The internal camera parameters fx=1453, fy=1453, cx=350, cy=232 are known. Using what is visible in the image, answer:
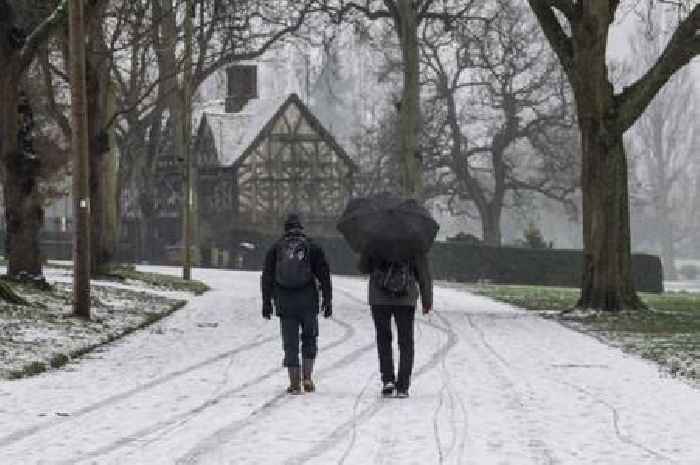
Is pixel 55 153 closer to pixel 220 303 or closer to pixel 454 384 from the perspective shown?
pixel 220 303

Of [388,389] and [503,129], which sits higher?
[503,129]

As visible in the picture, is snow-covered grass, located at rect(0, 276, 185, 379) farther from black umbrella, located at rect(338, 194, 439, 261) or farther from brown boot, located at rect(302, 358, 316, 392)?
black umbrella, located at rect(338, 194, 439, 261)

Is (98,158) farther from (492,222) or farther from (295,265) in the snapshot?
(492,222)

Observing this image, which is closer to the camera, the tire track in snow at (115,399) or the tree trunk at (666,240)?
the tire track in snow at (115,399)

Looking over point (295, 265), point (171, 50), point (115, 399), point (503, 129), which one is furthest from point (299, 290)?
point (503, 129)

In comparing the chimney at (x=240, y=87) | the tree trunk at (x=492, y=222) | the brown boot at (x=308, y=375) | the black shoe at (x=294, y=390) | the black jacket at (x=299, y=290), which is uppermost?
the chimney at (x=240, y=87)

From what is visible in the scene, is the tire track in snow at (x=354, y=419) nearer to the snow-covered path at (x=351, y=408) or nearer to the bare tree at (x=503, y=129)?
the snow-covered path at (x=351, y=408)

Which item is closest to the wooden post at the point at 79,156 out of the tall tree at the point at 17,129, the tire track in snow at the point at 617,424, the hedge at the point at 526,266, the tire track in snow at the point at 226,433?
the tall tree at the point at 17,129

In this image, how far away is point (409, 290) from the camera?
12648 millimetres

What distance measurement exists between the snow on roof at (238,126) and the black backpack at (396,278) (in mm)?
59868

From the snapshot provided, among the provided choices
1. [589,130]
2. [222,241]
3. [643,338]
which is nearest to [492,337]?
[643,338]

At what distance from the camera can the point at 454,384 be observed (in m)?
13.8

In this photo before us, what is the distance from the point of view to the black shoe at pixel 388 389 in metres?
12.7

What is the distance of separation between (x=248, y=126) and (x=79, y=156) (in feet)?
178
